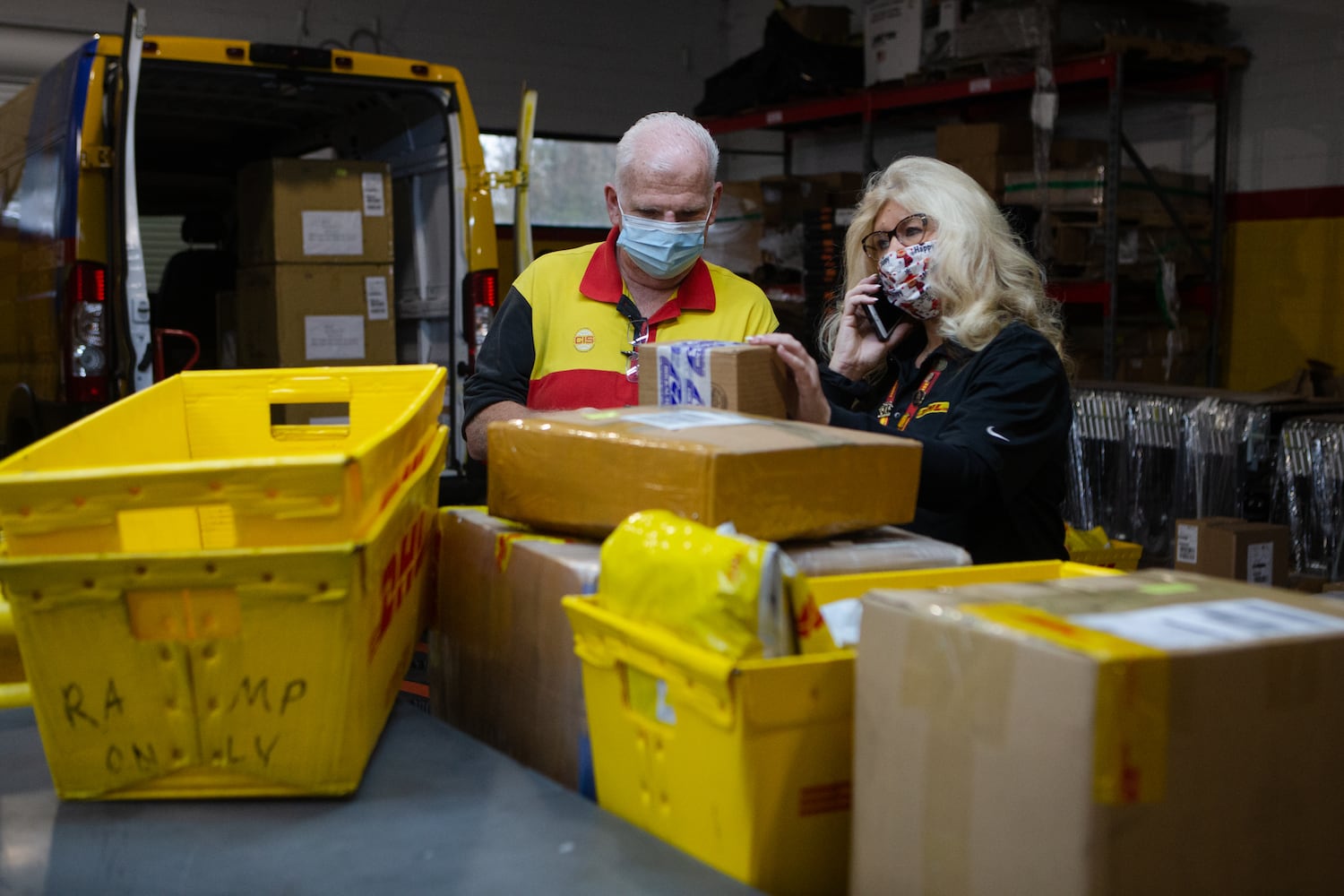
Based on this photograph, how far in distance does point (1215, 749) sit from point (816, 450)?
59 centimetres

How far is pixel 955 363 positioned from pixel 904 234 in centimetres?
27

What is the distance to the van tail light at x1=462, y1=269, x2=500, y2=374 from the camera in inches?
213

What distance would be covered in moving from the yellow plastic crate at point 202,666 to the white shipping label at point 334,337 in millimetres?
4451

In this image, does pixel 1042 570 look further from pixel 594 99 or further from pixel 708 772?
pixel 594 99

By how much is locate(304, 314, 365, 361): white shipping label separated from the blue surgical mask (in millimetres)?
3312

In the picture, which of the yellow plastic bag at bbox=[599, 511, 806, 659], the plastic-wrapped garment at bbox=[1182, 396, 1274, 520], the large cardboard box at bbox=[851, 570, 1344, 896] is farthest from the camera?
the plastic-wrapped garment at bbox=[1182, 396, 1274, 520]

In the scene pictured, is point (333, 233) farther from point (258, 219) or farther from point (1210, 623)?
point (1210, 623)

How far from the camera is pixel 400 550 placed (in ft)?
5.35

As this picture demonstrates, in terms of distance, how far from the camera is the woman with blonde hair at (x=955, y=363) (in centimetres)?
196

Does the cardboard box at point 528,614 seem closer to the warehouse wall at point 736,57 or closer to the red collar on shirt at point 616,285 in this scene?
the red collar on shirt at point 616,285

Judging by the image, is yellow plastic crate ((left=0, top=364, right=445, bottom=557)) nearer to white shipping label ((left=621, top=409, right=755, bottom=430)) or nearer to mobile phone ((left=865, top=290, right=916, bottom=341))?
white shipping label ((left=621, top=409, right=755, bottom=430))

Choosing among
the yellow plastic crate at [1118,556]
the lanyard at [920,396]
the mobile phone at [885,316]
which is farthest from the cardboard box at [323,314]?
the lanyard at [920,396]

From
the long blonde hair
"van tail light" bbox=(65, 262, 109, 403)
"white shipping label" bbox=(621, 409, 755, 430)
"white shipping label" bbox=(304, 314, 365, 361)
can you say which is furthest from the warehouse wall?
"white shipping label" bbox=(621, 409, 755, 430)

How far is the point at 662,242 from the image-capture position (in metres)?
2.65
